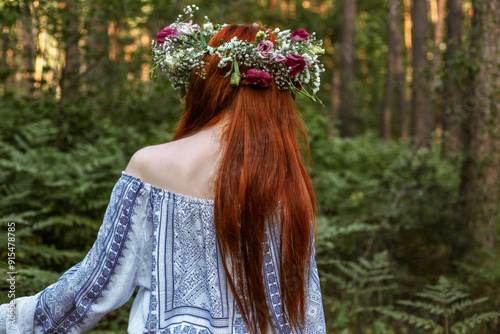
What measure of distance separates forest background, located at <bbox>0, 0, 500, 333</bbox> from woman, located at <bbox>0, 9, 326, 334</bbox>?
1051 mm

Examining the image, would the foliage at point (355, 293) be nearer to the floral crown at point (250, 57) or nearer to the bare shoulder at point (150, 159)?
the floral crown at point (250, 57)

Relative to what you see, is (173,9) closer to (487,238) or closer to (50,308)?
(487,238)

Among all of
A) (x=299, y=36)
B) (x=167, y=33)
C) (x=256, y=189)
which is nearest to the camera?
(x=256, y=189)

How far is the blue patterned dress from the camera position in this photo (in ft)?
5.43

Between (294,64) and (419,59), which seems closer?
(294,64)

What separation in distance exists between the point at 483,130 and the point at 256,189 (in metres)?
3.67

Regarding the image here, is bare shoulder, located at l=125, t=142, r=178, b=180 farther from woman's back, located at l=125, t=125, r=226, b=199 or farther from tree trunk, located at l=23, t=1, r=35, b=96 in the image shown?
tree trunk, located at l=23, t=1, r=35, b=96

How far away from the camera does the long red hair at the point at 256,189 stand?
5.32 ft

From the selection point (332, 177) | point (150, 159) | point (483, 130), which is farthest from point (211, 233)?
point (332, 177)

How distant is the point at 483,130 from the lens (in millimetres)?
4477

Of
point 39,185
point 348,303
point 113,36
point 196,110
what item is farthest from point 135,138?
point 196,110

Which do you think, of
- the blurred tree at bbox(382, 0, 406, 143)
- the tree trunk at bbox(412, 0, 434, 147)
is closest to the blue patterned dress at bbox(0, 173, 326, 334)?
the tree trunk at bbox(412, 0, 434, 147)

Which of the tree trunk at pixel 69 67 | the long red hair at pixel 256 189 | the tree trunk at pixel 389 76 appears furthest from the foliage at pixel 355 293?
the tree trunk at pixel 389 76

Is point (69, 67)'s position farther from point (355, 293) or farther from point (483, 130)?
point (483, 130)
